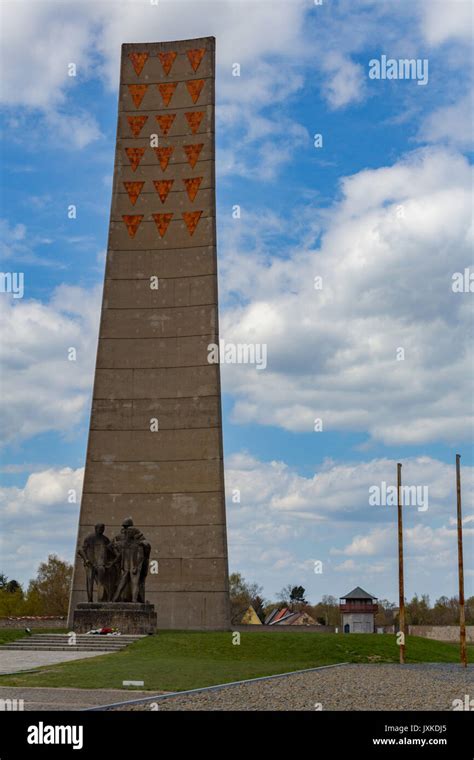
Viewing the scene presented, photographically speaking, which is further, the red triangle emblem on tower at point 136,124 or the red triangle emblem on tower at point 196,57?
the red triangle emblem on tower at point 196,57

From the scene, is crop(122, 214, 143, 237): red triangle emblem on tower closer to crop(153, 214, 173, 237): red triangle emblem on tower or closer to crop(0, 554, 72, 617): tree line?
crop(153, 214, 173, 237): red triangle emblem on tower

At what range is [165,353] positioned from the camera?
1646 inches

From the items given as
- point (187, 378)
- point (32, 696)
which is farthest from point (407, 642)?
point (32, 696)

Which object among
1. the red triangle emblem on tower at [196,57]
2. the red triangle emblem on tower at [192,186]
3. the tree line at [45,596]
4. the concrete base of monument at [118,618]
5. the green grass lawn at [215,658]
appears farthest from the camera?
the tree line at [45,596]

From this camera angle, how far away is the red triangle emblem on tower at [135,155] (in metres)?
44.1

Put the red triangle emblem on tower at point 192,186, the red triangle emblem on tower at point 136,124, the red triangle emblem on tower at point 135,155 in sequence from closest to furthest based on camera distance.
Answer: the red triangle emblem on tower at point 192,186 < the red triangle emblem on tower at point 135,155 < the red triangle emblem on tower at point 136,124

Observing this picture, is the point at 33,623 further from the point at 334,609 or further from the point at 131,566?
the point at 334,609

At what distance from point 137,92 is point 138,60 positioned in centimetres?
170

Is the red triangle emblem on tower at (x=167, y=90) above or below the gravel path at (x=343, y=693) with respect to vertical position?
above

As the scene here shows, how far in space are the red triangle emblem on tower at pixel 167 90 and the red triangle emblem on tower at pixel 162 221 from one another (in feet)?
17.5

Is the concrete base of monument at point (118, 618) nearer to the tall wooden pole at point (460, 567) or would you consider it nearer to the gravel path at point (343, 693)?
the gravel path at point (343, 693)

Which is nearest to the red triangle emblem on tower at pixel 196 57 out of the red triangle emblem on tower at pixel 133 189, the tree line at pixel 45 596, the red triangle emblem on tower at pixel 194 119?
the red triangle emblem on tower at pixel 194 119

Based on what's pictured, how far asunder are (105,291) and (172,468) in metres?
8.27
